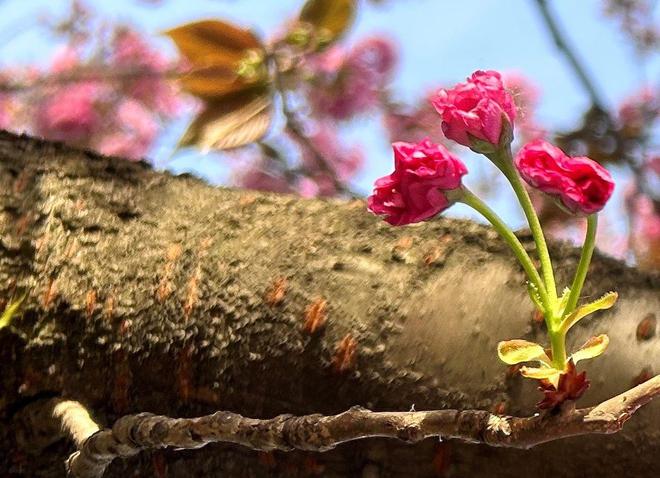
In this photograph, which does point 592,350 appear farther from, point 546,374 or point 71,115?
point 71,115

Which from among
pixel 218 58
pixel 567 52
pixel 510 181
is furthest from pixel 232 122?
pixel 510 181

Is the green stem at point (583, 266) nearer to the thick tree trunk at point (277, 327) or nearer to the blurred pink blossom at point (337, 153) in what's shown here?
the thick tree trunk at point (277, 327)

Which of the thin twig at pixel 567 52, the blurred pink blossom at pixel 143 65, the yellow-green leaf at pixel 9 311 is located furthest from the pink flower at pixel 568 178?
the blurred pink blossom at pixel 143 65

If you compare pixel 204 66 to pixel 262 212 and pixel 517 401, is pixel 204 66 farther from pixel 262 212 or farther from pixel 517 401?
pixel 517 401

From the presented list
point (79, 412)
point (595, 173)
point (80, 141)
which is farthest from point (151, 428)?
point (80, 141)

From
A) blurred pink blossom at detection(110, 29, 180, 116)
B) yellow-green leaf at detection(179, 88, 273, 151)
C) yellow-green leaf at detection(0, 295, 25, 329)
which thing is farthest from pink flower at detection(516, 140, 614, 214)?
blurred pink blossom at detection(110, 29, 180, 116)
